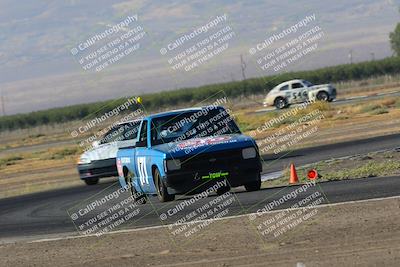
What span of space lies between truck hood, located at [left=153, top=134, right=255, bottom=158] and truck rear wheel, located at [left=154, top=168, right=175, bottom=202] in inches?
16.9

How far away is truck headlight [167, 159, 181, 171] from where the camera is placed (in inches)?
635

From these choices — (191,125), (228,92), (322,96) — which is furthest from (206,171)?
(228,92)

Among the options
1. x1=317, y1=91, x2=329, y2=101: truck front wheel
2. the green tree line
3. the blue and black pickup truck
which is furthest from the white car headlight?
the green tree line

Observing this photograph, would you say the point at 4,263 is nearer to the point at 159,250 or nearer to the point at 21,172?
the point at 159,250

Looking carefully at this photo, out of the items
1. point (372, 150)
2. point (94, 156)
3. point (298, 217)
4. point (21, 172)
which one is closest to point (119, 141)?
point (94, 156)

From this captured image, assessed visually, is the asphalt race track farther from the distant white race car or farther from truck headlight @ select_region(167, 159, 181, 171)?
the distant white race car

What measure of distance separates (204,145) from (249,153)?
75cm

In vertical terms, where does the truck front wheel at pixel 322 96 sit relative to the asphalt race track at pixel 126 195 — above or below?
below

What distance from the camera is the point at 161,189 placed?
16.5 metres

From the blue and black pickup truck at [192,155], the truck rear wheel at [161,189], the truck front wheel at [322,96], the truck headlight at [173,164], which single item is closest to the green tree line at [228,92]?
the truck front wheel at [322,96]

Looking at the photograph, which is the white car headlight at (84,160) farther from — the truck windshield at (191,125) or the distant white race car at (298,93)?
the distant white race car at (298,93)

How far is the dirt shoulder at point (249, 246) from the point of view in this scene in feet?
34.3

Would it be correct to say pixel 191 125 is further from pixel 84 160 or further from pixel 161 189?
pixel 84 160

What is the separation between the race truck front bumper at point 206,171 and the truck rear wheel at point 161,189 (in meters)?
0.14
